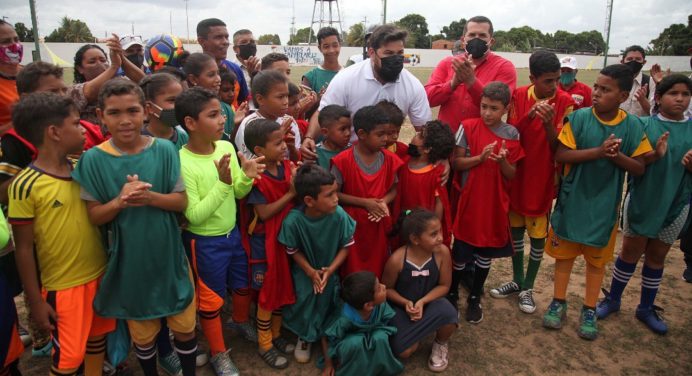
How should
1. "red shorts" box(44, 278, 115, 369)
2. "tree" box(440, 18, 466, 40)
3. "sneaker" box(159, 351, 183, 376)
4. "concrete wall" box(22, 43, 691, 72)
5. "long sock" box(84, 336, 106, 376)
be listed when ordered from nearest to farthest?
1. "red shorts" box(44, 278, 115, 369)
2. "long sock" box(84, 336, 106, 376)
3. "sneaker" box(159, 351, 183, 376)
4. "concrete wall" box(22, 43, 691, 72)
5. "tree" box(440, 18, 466, 40)

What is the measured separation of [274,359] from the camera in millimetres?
3430

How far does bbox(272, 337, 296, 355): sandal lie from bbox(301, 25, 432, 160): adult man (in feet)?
5.58

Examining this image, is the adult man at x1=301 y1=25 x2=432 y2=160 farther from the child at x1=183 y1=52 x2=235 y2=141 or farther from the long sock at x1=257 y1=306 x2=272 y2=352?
the long sock at x1=257 y1=306 x2=272 y2=352

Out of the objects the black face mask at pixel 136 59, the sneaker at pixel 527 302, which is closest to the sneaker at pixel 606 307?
the sneaker at pixel 527 302

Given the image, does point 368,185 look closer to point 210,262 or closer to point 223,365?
point 210,262

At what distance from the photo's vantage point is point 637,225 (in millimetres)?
3838

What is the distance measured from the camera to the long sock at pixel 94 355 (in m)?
→ 2.80

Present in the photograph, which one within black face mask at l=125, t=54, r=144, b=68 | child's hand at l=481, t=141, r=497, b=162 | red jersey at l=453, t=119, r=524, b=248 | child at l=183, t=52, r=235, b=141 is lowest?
red jersey at l=453, t=119, r=524, b=248

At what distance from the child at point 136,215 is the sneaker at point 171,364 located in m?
0.49

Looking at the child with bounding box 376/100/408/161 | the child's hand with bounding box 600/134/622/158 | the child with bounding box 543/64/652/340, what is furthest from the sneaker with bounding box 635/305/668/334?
the child with bounding box 376/100/408/161

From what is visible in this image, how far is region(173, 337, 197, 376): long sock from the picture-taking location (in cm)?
298

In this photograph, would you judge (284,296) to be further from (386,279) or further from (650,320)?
(650,320)

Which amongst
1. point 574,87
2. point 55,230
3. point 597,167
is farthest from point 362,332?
point 574,87

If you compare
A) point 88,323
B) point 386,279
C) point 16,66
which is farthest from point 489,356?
point 16,66
